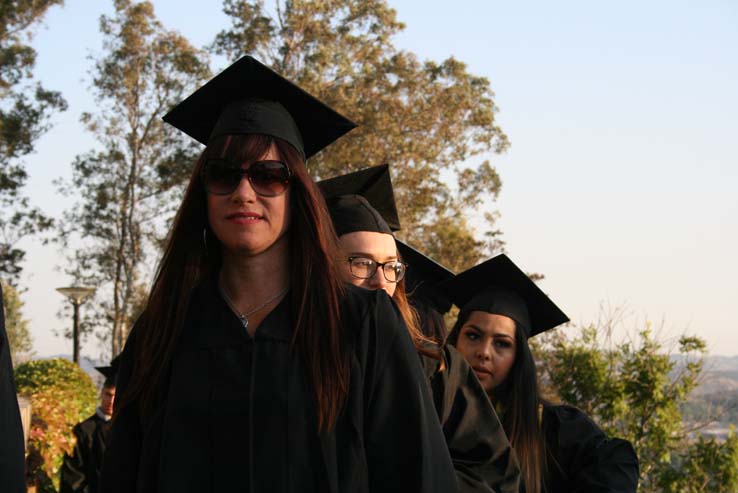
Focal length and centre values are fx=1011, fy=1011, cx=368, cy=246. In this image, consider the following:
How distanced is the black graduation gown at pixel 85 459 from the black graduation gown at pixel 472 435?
6832mm

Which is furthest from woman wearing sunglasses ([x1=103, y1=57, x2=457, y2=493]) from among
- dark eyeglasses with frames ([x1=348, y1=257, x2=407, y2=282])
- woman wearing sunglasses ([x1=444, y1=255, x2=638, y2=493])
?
woman wearing sunglasses ([x1=444, y1=255, x2=638, y2=493])

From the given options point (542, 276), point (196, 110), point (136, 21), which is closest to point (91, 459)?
point (196, 110)

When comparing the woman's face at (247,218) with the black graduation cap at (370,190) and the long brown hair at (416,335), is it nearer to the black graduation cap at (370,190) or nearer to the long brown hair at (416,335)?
the long brown hair at (416,335)

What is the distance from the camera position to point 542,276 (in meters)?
27.9

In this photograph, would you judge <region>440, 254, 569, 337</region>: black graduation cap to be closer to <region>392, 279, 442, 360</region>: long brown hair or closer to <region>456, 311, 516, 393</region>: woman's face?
<region>456, 311, 516, 393</region>: woman's face

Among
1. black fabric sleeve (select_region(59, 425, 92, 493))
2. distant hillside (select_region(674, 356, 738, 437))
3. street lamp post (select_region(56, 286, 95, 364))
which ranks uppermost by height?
street lamp post (select_region(56, 286, 95, 364))

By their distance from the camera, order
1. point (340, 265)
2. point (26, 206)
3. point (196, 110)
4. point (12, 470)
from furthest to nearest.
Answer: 1. point (26, 206)
2. point (196, 110)
3. point (340, 265)
4. point (12, 470)

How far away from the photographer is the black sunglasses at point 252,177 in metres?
2.51

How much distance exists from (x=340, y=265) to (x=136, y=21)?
3071 centimetres

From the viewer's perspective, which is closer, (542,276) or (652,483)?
(652,483)

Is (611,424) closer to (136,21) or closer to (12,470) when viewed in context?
(12,470)

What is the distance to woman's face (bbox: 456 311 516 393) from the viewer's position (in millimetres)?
4434

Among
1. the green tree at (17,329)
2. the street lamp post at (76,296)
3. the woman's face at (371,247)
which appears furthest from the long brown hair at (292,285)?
the green tree at (17,329)

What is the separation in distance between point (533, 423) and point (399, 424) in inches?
82.3
